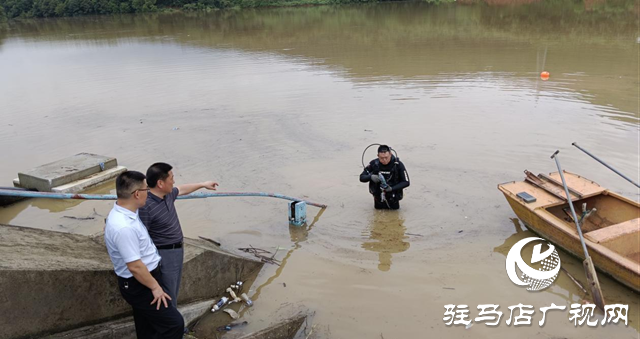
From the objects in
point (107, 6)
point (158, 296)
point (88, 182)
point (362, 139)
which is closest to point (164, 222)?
point (158, 296)

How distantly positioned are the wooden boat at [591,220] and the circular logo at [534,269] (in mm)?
196

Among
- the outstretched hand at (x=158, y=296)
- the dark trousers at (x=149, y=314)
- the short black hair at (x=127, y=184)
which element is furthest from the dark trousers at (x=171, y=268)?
the short black hair at (x=127, y=184)

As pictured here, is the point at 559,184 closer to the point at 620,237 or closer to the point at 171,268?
the point at 620,237

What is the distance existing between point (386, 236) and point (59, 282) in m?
4.33

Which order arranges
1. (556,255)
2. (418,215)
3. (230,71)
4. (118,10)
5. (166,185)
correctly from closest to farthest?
(166,185) < (556,255) < (418,215) < (230,71) < (118,10)

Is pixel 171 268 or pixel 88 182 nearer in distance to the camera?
pixel 171 268

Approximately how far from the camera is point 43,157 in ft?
34.8

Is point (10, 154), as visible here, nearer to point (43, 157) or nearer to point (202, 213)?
point (43, 157)

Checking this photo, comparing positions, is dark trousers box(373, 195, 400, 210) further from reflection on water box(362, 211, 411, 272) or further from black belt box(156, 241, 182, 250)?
black belt box(156, 241, 182, 250)

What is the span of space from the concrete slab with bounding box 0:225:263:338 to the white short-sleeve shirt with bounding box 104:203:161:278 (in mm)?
691

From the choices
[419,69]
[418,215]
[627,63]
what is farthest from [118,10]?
[418,215]

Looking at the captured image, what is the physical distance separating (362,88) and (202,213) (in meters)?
8.93

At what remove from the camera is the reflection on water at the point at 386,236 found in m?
6.35

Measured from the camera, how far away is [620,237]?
5.48m
